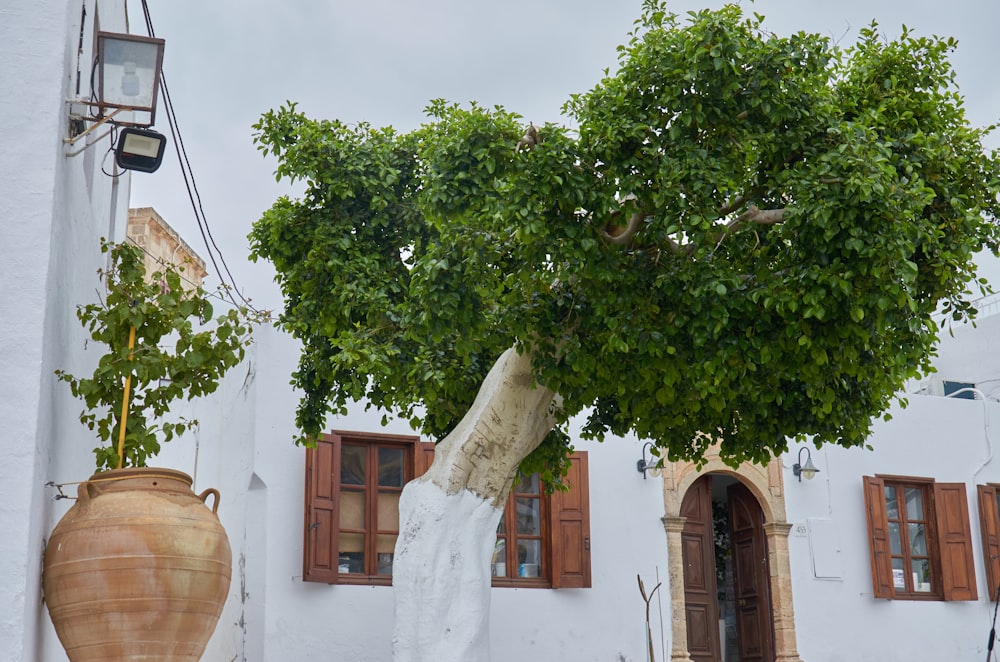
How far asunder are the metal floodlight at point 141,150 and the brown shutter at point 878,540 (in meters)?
8.90

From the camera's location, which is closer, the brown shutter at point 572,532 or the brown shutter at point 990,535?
the brown shutter at point 572,532

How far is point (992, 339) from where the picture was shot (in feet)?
52.4

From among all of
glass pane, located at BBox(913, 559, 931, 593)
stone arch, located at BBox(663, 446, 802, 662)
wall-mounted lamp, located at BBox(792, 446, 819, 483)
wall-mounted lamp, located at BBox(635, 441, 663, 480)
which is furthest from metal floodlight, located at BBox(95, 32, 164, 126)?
glass pane, located at BBox(913, 559, 931, 593)

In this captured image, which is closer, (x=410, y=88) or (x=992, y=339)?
(x=410, y=88)

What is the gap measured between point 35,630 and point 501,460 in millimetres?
3802

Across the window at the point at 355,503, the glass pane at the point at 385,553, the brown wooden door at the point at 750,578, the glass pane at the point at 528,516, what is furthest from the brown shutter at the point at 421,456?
the brown wooden door at the point at 750,578

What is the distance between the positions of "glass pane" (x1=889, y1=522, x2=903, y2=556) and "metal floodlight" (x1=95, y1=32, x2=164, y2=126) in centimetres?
960

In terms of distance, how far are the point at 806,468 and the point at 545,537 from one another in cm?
281

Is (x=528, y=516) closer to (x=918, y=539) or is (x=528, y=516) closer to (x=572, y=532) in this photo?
(x=572, y=532)

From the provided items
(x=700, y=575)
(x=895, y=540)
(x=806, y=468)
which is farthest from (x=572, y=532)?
(x=895, y=540)

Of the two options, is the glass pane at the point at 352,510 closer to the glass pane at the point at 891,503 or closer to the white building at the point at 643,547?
the white building at the point at 643,547

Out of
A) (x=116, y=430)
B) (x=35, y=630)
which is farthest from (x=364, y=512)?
(x=35, y=630)

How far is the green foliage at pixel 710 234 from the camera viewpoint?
19.6ft

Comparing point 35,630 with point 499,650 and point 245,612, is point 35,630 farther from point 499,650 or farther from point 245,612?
point 499,650
